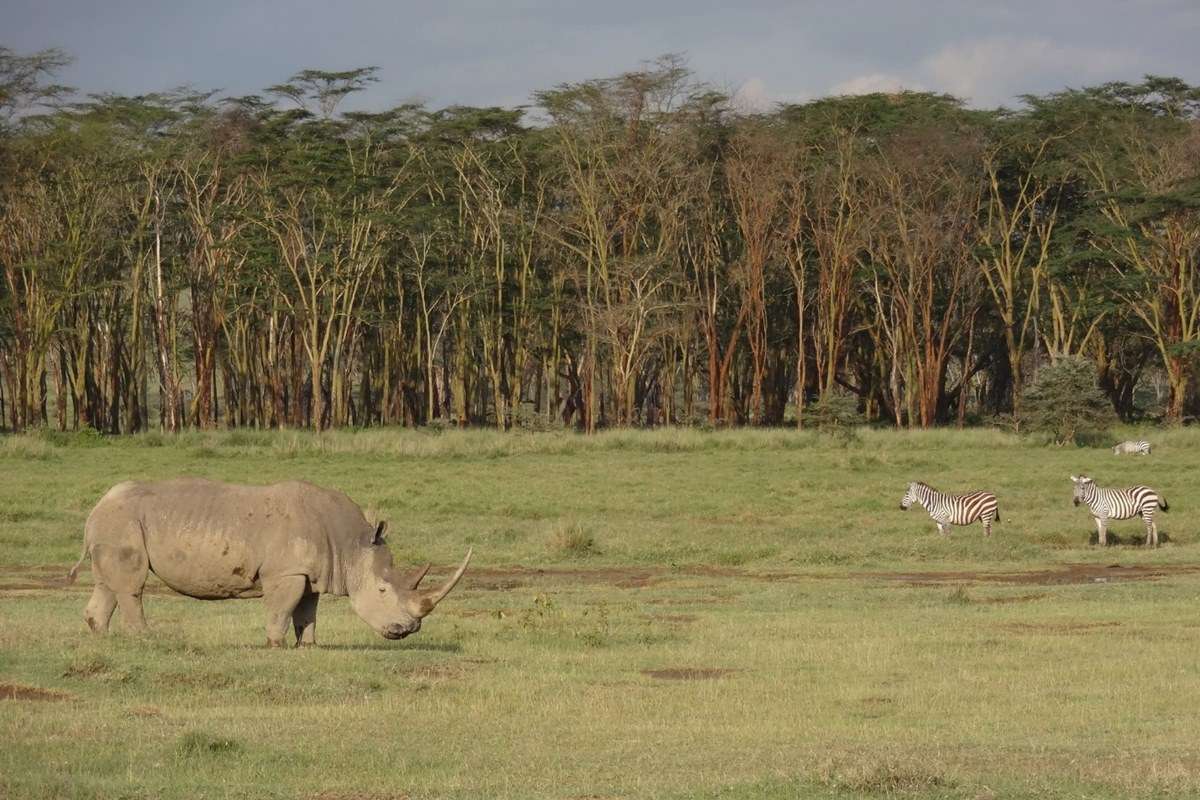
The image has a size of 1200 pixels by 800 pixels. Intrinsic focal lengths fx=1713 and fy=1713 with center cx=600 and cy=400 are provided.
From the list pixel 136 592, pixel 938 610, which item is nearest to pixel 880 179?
pixel 938 610

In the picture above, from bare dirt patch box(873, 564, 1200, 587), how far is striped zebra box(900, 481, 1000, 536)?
3.65m

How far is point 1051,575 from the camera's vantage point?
25859 millimetres

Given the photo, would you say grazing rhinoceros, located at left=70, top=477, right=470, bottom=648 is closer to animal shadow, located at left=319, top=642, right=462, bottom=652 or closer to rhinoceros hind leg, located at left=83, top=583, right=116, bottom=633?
rhinoceros hind leg, located at left=83, top=583, right=116, bottom=633

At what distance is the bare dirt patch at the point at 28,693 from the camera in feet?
43.7

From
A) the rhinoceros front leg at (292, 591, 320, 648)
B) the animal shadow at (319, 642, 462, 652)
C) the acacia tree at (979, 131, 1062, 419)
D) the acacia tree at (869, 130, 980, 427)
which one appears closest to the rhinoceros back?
the rhinoceros front leg at (292, 591, 320, 648)

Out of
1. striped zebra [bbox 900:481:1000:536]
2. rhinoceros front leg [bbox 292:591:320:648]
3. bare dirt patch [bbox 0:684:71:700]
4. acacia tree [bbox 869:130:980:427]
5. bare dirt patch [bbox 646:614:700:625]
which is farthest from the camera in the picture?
acacia tree [bbox 869:130:980:427]

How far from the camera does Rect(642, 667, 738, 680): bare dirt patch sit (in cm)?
1562

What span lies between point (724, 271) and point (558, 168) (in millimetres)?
7929

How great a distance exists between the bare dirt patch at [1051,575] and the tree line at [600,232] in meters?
26.8

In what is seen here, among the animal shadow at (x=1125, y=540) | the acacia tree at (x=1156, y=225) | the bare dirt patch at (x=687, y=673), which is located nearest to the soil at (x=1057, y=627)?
the bare dirt patch at (x=687, y=673)

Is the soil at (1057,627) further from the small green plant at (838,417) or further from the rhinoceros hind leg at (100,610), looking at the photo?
the small green plant at (838,417)

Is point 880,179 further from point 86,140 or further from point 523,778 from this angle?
point 523,778

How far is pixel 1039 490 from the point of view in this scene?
3706 centimetres

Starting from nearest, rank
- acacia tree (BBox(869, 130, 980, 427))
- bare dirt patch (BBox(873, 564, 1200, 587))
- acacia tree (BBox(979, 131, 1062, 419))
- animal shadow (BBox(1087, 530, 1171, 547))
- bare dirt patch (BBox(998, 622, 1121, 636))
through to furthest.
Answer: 1. bare dirt patch (BBox(998, 622, 1121, 636))
2. bare dirt patch (BBox(873, 564, 1200, 587))
3. animal shadow (BBox(1087, 530, 1171, 547))
4. acacia tree (BBox(869, 130, 980, 427))
5. acacia tree (BBox(979, 131, 1062, 419))
